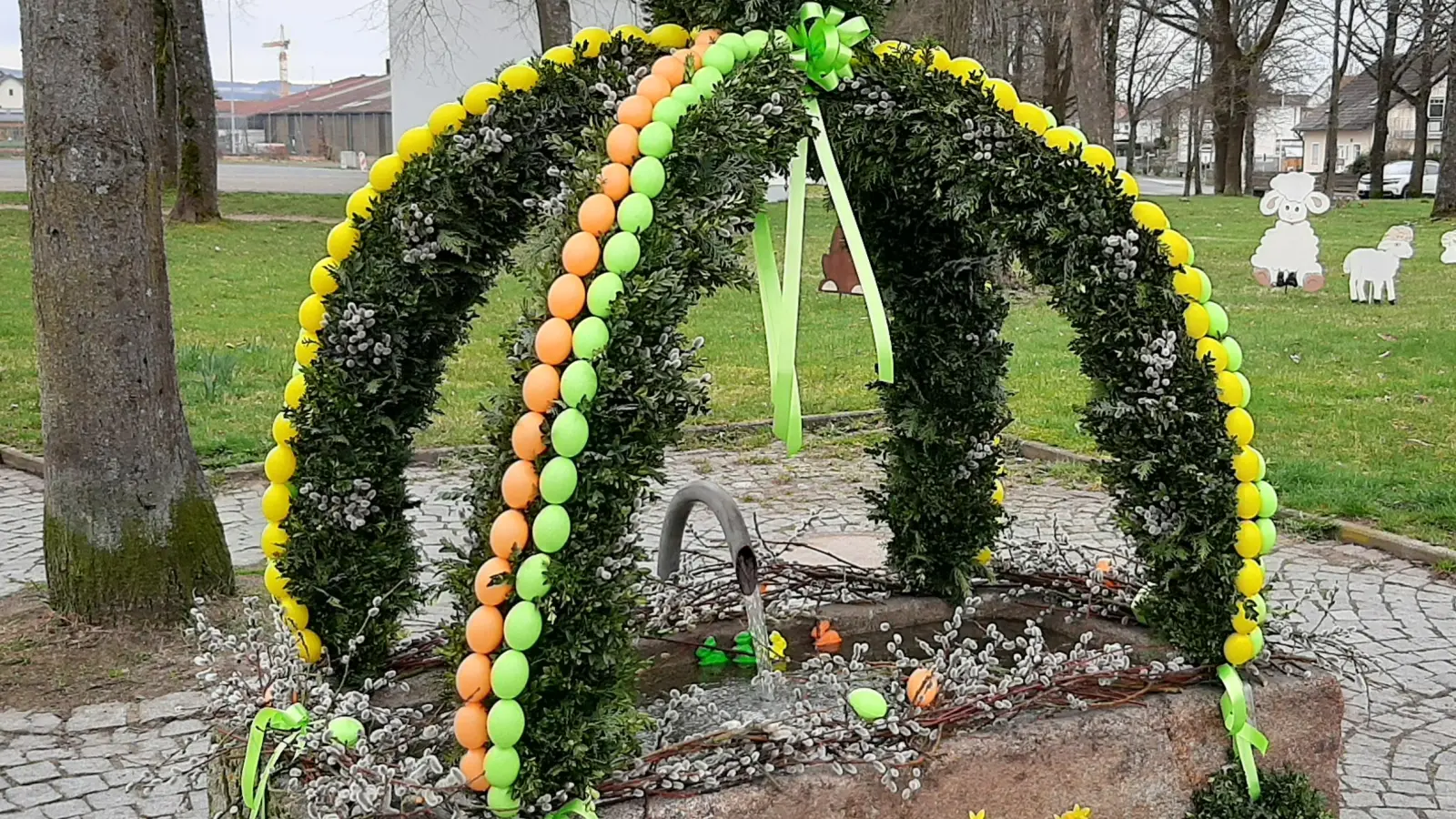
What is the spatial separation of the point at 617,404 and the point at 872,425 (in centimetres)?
676

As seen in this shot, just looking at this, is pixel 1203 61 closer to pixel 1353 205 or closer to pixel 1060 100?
pixel 1060 100

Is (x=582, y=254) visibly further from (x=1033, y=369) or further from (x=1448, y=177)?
(x=1448, y=177)

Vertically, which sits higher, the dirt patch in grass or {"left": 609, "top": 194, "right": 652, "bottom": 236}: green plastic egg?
{"left": 609, "top": 194, "right": 652, "bottom": 236}: green plastic egg

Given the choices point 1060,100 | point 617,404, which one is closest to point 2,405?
point 617,404

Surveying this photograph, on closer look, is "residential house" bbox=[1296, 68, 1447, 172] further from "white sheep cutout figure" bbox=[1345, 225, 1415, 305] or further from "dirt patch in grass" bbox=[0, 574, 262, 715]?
"dirt patch in grass" bbox=[0, 574, 262, 715]

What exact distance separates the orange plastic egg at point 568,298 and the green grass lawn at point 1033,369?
4.76 m

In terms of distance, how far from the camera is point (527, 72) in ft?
9.11

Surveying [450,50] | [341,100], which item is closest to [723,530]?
[450,50]

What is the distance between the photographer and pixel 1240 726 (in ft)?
9.84

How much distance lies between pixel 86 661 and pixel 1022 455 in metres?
5.28

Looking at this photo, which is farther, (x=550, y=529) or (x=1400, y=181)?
(x=1400, y=181)

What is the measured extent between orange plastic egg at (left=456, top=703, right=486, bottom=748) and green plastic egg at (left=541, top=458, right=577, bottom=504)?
36cm

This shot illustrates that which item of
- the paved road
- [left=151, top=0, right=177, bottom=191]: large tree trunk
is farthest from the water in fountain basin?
the paved road

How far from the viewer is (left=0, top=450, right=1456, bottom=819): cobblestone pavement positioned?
4004mm
